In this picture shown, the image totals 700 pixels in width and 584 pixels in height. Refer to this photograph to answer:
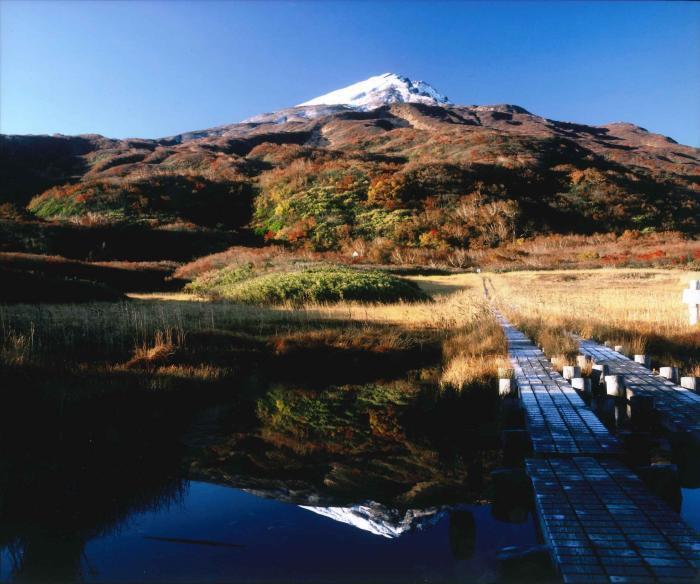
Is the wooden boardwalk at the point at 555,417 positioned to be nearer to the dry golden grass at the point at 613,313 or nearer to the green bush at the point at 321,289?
the dry golden grass at the point at 613,313

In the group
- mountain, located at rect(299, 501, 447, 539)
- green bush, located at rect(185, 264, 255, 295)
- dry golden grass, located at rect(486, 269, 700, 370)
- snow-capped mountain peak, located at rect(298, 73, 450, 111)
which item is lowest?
mountain, located at rect(299, 501, 447, 539)

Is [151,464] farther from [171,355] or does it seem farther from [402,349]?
[402,349]

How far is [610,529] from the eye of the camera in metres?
3.44

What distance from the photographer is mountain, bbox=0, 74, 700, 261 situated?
149 ft

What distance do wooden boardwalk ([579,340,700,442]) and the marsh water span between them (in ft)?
2.00

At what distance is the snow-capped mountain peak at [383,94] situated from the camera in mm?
161125

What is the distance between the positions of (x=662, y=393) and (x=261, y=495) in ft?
15.9

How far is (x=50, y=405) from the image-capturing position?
787 centimetres

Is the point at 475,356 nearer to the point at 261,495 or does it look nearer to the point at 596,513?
the point at 261,495

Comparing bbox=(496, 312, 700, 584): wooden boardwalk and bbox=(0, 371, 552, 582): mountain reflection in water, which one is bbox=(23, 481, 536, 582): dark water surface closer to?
bbox=(0, 371, 552, 582): mountain reflection in water

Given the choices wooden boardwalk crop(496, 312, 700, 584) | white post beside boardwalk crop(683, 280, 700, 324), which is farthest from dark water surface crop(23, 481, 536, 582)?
white post beside boardwalk crop(683, 280, 700, 324)

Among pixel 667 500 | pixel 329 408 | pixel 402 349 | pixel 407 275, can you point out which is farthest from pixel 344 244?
pixel 667 500

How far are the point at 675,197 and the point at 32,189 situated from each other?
203ft

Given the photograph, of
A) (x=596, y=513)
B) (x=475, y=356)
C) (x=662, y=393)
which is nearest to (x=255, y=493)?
(x=596, y=513)
